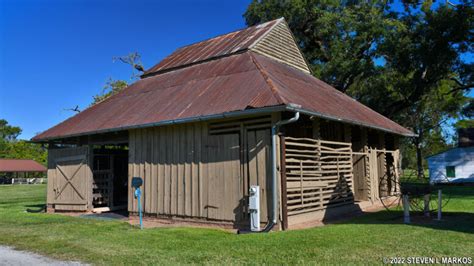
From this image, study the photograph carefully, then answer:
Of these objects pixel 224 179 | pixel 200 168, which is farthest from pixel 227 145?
pixel 200 168

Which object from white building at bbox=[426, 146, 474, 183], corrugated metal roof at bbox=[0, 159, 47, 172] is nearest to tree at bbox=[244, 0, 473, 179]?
white building at bbox=[426, 146, 474, 183]

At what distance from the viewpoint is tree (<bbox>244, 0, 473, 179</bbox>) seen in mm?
21781

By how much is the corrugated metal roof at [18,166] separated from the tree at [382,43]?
39497mm

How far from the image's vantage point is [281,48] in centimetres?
1512

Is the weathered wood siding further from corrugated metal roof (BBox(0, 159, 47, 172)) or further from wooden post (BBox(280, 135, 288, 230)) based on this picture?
corrugated metal roof (BBox(0, 159, 47, 172))

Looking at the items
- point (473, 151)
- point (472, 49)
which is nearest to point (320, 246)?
point (472, 49)

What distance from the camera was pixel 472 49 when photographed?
22438mm

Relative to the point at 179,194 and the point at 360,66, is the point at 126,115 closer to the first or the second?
the point at 179,194

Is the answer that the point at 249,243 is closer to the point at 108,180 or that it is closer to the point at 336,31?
the point at 108,180

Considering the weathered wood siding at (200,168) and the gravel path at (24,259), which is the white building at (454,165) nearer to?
the weathered wood siding at (200,168)

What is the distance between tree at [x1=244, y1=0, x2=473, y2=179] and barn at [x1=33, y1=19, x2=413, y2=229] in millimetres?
8449

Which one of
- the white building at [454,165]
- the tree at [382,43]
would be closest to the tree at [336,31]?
the tree at [382,43]

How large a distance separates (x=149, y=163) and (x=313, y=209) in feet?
15.4

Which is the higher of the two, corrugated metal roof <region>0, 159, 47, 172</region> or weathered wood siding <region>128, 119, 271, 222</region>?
corrugated metal roof <region>0, 159, 47, 172</region>
